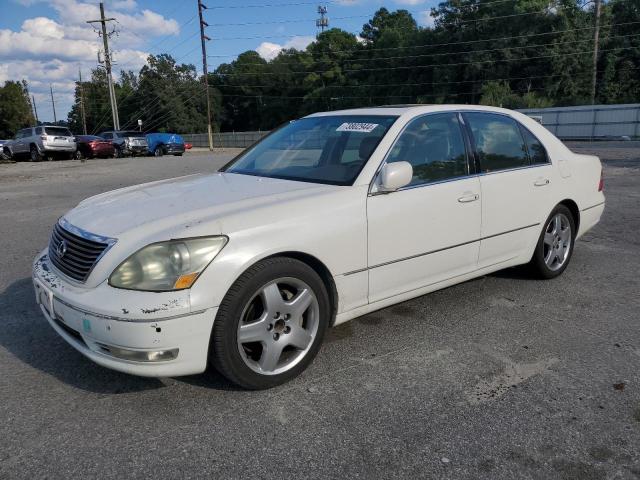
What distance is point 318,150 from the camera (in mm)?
4047

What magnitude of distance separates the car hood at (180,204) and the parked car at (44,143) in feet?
84.1

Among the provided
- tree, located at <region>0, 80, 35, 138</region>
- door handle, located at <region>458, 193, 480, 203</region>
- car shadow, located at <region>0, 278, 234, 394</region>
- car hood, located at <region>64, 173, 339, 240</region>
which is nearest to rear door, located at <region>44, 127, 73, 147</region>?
car shadow, located at <region>0, 278, 234, 394</region>

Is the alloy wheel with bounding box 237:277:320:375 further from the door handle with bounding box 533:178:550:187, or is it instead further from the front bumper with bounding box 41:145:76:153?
the front bumper with bounding box 41:145:76:153

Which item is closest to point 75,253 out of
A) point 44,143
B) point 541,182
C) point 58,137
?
point 541,182

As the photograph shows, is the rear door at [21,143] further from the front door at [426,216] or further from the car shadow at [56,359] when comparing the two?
the front door at [426,216]

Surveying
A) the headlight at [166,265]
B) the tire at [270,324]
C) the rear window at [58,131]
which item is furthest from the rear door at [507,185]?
the rear window at [58,131]

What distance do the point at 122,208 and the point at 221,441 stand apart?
1535mm

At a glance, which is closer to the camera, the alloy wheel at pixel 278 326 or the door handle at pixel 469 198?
the alloy wheel at pixel 278 326

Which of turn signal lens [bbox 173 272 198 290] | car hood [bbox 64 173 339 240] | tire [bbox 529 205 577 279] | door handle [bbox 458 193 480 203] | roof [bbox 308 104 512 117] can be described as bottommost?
tire [bbox 529 205 577 279]

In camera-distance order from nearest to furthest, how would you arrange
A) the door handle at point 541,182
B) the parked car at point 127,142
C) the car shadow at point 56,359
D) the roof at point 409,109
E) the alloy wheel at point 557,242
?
the car shadow at point 56,359
the roof at point 409,109
the door handle at point 541,182
the alloy wheel at point 557,242
the parked car at point 127,142

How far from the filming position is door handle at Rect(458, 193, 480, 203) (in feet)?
12.5

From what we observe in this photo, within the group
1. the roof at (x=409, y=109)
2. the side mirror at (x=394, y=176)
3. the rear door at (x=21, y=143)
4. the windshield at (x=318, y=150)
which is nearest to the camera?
the side mirror at (x=394, y=176)

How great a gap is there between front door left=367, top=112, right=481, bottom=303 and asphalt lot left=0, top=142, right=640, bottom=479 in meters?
0.45

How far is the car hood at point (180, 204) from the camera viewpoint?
2807 millimetres
